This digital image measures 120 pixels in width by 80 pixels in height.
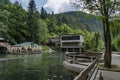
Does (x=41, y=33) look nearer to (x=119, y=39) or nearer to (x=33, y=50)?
(x=33, y=50)

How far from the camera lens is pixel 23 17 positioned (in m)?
102

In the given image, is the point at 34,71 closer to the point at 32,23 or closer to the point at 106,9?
the point at 106,9

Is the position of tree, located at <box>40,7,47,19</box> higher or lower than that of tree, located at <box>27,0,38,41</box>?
higher

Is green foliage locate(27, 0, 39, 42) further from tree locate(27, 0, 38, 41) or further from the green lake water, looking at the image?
the green lake water

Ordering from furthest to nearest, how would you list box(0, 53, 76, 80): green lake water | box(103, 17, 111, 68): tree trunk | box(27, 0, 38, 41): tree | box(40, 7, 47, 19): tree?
box(40, 7, 47, 19): tree < box(27, 0, 38, 41): tree < box(103, 17, 111, 68): tree trunk < box(0, 53, 76, 80): green lake water

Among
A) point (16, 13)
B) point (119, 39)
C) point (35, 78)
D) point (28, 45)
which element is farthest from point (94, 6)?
point (16, 13)

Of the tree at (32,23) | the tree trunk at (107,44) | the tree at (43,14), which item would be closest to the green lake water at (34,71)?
the tree trunk at (107,44)

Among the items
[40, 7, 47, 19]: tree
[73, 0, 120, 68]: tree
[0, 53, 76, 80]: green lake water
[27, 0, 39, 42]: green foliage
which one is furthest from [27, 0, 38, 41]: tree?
[73, 0, 120, 68]: tree

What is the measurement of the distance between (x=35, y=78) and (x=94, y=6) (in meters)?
8.77

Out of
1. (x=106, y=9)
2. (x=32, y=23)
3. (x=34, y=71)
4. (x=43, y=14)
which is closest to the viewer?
(x=106, y=9)

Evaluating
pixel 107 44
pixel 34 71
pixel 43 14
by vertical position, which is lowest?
pixel 34 71

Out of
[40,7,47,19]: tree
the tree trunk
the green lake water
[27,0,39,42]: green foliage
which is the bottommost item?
the green lake water

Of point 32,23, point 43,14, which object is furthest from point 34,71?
point 43,14

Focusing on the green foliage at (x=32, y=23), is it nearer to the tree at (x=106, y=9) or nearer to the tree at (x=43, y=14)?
the tree at (x=43, y=14)
